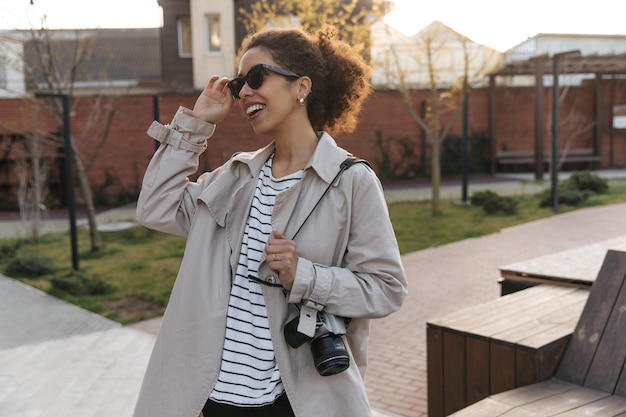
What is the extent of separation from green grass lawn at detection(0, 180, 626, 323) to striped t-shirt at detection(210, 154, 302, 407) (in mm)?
5344

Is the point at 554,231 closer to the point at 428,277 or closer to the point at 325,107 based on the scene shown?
the point at 428,277

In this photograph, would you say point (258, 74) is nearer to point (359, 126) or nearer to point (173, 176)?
point (173, 176)

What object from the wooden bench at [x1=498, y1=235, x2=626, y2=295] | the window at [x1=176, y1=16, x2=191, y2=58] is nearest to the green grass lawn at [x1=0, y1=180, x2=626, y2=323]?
the wooden bench at [x1=498, y1=235, x2=626, y2=295]

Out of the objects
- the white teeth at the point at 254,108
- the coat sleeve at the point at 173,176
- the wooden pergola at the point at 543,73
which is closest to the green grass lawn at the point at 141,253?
the wooden pergola at the point at 543,73

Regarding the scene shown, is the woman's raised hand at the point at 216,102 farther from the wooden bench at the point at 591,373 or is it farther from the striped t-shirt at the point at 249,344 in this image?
the wooden bench at the point at 591,373

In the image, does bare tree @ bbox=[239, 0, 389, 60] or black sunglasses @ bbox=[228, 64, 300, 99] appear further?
bare tree @ bbox=[239, 0, 389, 60]

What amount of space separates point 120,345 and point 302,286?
4679 mm

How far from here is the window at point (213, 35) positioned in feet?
79.8

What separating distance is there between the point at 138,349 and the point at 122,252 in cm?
509

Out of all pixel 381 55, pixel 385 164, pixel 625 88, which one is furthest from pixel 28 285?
pixel 625 88

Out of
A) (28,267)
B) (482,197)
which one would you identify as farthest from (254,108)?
(482,197)

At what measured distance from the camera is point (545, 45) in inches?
1335

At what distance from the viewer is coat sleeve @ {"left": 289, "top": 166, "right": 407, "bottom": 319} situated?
179 cm

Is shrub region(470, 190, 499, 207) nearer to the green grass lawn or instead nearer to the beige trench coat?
the green grass lawn
